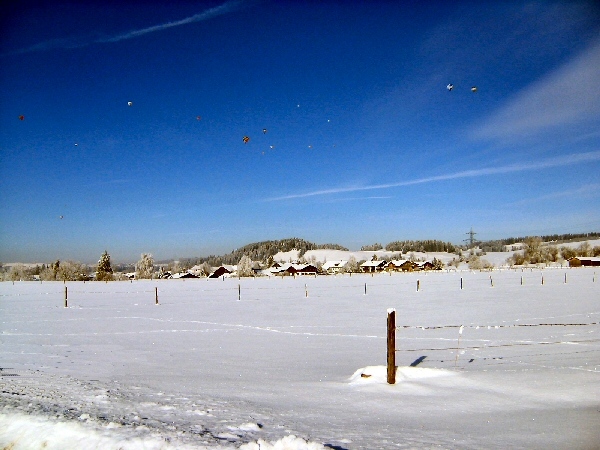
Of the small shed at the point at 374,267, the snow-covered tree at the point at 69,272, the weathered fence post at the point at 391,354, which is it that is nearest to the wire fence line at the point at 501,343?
the weathered fence post at the point at 391,354

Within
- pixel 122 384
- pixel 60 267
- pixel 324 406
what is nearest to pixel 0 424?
pixel 122 384

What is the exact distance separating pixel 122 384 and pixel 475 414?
18.4 ft

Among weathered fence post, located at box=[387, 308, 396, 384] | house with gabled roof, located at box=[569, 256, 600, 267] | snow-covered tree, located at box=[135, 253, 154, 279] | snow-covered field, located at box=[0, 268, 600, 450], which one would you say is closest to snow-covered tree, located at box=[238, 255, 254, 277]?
snow-covered tree, located at box=[135, 253, 154, 279]

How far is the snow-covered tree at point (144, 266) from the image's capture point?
329 feet

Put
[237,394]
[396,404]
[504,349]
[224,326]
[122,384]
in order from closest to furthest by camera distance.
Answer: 1. [396,404]
2. [237,394]
3. [122,384]
4. [504,349]
5. [224,326]

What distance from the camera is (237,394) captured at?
661 cm

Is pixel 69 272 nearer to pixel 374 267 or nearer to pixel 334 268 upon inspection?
pixel 334 268

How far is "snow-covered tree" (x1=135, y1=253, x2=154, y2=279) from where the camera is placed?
100375 mm

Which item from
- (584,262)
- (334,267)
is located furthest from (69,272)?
(584,262)

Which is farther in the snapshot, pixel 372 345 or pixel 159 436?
pixel 372 345

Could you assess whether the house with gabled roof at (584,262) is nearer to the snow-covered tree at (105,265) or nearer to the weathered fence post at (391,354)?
the snow-covered tree at (105,265)

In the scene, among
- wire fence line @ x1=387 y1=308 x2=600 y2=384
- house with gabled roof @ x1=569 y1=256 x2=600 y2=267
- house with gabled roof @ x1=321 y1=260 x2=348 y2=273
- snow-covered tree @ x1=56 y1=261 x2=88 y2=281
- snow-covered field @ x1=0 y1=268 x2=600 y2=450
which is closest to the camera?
snow-covered field @ x1=0 y1=268 x2=600 y2=450

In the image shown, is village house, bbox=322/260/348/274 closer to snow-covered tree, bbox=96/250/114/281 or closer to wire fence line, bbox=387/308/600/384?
snow-covered tree, bbox=96/250/114/281

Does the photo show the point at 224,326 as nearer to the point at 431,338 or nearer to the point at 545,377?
the point at 431,338
